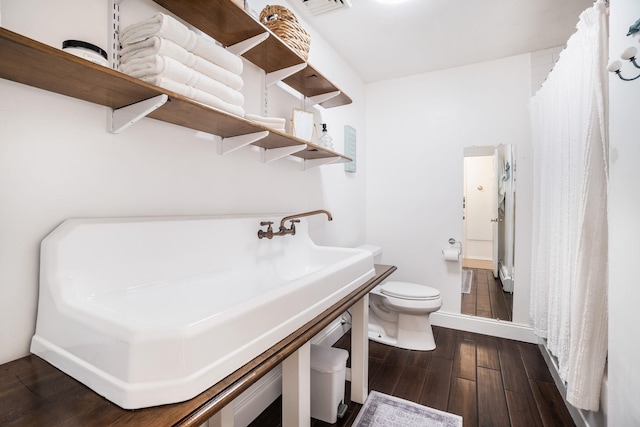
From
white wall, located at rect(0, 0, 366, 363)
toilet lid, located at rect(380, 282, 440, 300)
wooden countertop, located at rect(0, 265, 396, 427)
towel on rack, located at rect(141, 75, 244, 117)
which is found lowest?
toilet lid, located at rect(380, 282, 440, 300)

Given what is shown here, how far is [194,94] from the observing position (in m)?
0.99

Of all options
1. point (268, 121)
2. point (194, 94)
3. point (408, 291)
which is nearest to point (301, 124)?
point (268, 121)

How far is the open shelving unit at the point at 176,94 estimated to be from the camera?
0.69m

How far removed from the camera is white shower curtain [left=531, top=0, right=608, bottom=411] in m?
1.27

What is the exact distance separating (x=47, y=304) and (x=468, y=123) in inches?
118

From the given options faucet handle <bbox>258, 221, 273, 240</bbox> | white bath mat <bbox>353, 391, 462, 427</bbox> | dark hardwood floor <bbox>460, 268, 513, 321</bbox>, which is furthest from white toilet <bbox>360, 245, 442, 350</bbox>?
faucet handle <bbox>258, 221, 273, 240</bbox>

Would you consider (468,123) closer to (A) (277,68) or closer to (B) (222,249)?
(A) (277,68)

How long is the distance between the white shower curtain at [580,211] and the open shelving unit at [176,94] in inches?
48.0

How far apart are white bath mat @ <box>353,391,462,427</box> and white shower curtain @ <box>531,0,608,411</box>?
22.8 inches

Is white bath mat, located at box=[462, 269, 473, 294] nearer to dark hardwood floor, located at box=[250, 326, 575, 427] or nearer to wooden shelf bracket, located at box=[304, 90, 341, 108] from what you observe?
dark hardwood floor, located at box=[250, 326, 575, 427]

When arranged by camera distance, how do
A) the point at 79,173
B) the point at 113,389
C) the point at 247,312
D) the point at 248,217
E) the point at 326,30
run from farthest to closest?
the point at 326,30, the point at 248,217, the point at 79,173, the point at 247,312, the point at 113,389

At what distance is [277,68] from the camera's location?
63.7 inches

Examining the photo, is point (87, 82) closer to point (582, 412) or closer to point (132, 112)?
point (132, 112)

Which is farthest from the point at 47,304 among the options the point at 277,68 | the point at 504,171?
the point at 504,171
